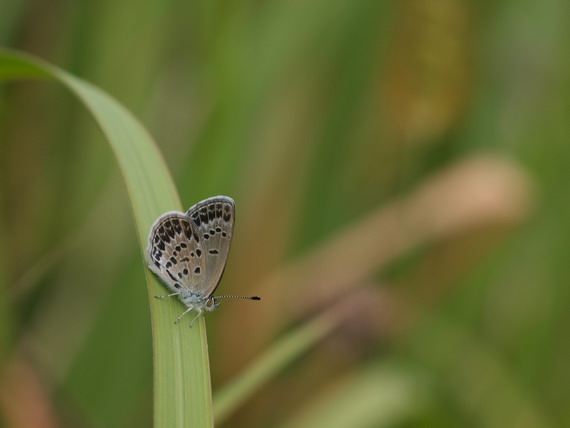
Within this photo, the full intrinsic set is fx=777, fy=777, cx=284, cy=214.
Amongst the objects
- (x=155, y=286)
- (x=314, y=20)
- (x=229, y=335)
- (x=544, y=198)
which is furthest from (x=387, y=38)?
(x=155, y=286)

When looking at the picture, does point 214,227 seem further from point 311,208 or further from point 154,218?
point 311,208

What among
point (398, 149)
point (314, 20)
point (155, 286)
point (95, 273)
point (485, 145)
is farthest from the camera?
point (485, 145)

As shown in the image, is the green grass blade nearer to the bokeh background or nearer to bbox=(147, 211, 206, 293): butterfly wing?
bbox=(147, 211, 206, 293): butterfly wing

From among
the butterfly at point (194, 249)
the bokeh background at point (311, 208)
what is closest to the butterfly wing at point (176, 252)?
the butterfly at point (194, 249)

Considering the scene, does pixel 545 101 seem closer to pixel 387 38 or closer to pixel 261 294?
pixel 387 38

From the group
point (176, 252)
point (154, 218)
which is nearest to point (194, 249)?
point (176, 252)
